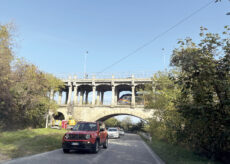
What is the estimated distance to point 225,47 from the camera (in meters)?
6.27

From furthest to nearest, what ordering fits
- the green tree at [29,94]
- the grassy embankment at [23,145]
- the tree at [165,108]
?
the green tree at [29,94], the tree at [165,108], the grassy embankment at [23,145]

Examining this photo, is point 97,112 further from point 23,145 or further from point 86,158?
point 86,158

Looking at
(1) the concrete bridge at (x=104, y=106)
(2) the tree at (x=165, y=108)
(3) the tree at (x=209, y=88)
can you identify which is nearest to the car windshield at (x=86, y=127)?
(2) the tree at (x=165, y=108)

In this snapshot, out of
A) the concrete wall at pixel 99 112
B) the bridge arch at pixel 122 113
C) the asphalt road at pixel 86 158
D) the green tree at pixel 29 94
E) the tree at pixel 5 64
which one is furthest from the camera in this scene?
the concrete wall at pixel 99 112

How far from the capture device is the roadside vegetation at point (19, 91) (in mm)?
18297

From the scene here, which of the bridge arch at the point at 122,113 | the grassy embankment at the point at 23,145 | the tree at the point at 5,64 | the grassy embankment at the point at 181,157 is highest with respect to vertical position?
the tree at the point at 5,64

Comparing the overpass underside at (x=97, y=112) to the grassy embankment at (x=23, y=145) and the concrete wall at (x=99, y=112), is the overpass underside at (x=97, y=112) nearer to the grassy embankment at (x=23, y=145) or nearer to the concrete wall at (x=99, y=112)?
the concrete wall at (x=99, y=112)

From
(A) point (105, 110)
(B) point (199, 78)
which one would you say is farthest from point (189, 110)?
(A) point (105, 110)

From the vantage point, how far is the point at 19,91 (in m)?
21.7

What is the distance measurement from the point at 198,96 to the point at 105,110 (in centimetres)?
3333

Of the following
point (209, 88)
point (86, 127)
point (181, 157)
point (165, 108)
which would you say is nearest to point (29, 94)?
point (86, 127)

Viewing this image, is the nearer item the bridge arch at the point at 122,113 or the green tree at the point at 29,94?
the green tree at the point at 29,94

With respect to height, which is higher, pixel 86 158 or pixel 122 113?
pixel 122 113

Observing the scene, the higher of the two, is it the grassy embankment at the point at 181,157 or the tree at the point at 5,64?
Result: the tree at the point at 5,64
